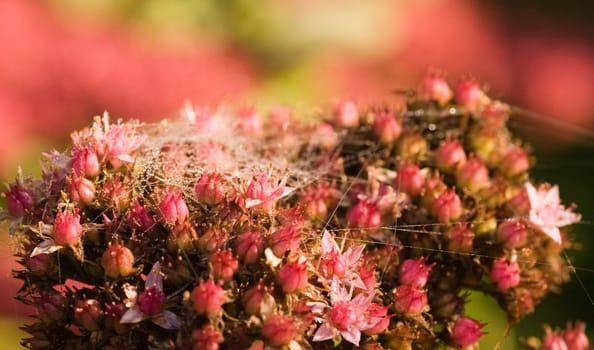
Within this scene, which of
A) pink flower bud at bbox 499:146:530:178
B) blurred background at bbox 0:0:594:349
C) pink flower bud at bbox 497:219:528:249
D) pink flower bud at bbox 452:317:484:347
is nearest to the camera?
pink flower bud at bbox 452:317:484:347

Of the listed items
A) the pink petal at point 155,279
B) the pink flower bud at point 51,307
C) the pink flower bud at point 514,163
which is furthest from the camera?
the pink flower bud at point 514,163

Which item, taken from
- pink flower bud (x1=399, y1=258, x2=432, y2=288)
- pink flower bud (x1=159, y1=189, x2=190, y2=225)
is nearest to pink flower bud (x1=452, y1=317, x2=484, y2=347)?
pink flower bud (x1=399, y1=258, x2=432, y2=288)

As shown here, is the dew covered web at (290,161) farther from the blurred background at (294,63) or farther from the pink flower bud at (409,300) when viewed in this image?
the blurred background at (294,63)

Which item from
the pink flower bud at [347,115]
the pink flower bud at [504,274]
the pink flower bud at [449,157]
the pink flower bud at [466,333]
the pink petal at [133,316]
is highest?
the pink flower bud at [347,115]

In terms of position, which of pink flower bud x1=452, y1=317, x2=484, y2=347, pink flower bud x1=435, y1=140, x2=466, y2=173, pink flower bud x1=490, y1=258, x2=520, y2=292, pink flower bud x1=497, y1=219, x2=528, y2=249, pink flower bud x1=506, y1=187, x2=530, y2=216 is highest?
pink flower bud x1=435, y1=140, x2=466, y2=173

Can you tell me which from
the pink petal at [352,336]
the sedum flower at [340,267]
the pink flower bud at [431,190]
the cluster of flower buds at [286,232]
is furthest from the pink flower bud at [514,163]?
the pink petal at [352,336]

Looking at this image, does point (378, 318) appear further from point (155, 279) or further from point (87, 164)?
point (87, 164)

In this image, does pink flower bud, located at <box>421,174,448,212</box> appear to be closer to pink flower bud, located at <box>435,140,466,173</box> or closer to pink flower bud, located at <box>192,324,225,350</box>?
pink flower bud, located at <box>435,140,466,173</box>

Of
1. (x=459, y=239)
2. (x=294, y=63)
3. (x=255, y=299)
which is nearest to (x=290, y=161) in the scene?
(x=459, y=239)
